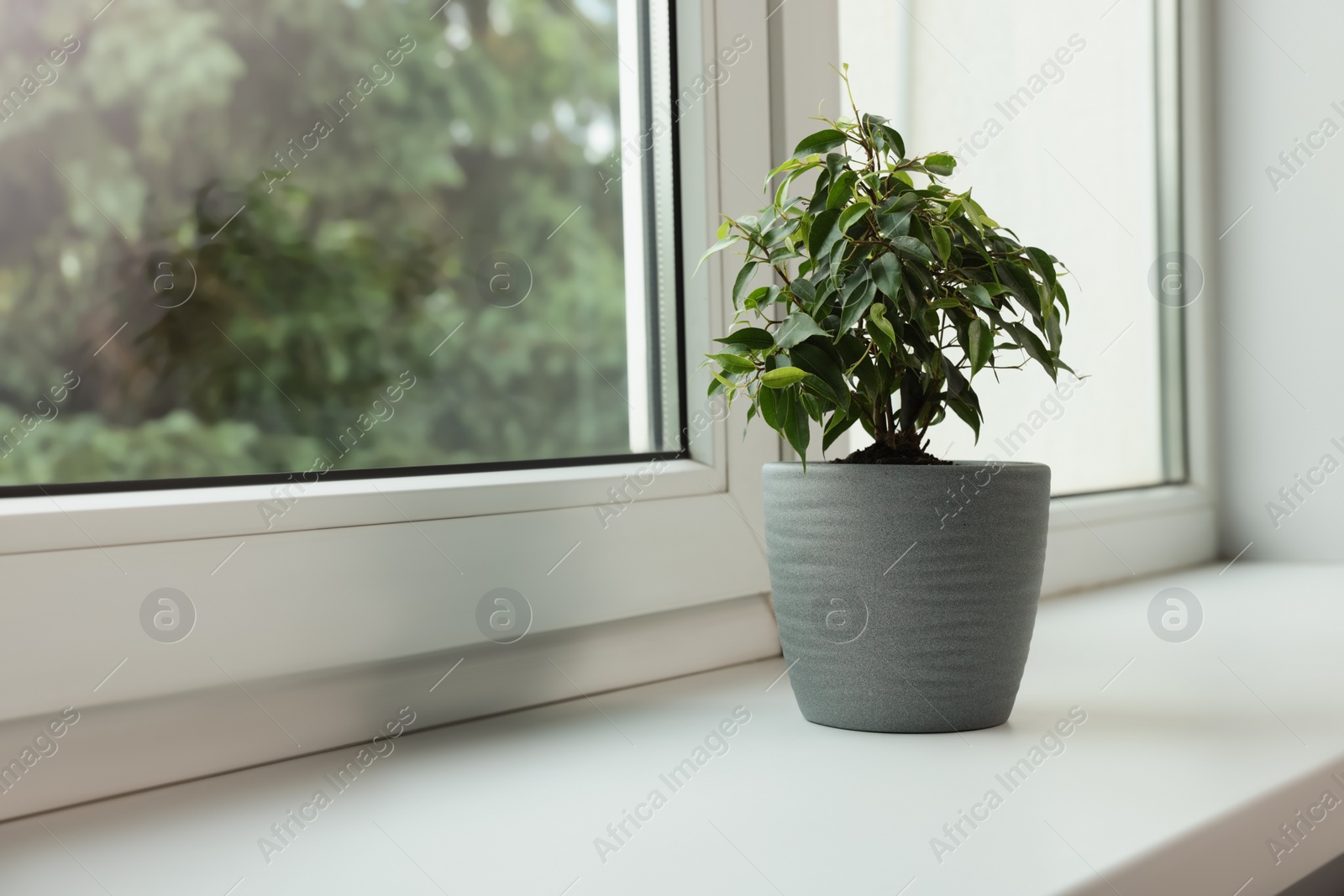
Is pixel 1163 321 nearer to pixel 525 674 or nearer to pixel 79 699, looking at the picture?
pixel 525 674

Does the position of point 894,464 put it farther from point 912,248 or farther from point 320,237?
point 320,237

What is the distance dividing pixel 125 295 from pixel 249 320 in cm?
6

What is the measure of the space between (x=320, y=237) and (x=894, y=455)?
0.36 meters

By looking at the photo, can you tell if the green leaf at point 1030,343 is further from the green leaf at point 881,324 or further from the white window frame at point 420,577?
the white window frame at point 420,577

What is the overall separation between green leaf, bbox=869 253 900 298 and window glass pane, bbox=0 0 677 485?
283 millimetres

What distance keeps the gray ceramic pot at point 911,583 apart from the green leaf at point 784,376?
0.21 ft

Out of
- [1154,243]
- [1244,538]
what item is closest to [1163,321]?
[1154,243]

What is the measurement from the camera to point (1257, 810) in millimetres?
→ 483

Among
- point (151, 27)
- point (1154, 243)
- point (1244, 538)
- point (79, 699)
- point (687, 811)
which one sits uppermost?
point (151, 27)

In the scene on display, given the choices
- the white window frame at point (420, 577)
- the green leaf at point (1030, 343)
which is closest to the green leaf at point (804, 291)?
the green leaf at point (1030, 343)

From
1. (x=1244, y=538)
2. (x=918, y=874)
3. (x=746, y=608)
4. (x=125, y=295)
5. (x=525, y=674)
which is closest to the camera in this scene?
(x=918, y=874)

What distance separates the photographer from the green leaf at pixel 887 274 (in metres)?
0.53

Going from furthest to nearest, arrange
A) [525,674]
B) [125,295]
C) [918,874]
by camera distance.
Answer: [525,674] < [125,295] < [918,874]

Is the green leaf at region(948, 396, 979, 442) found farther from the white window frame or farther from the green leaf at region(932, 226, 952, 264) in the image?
the white window frame
